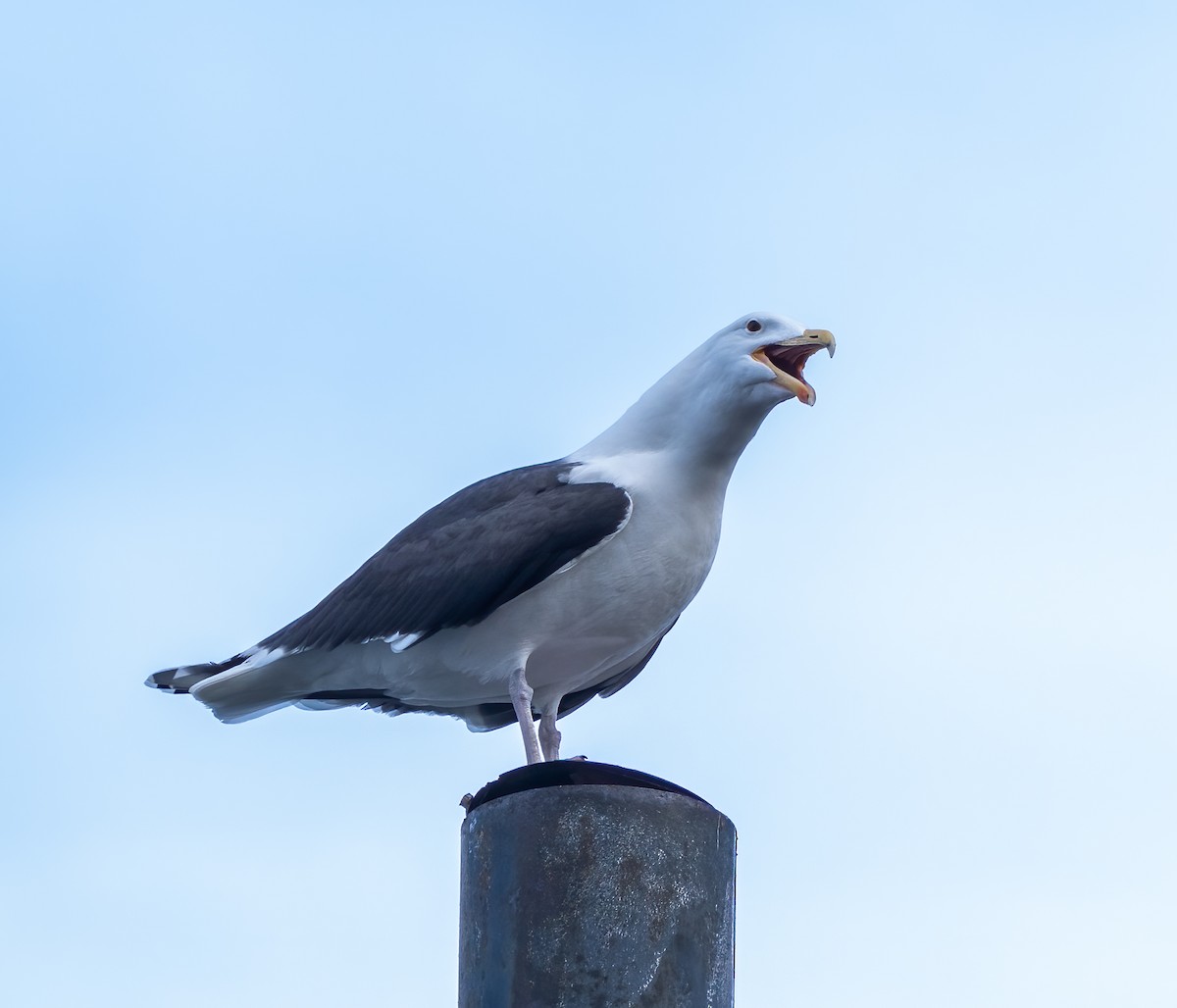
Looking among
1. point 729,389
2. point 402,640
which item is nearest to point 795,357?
point 729,389

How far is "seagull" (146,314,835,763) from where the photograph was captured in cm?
854

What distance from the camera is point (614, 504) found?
8547 millimetres

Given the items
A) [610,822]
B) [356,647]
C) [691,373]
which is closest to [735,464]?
[691,373]

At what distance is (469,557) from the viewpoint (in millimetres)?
8648

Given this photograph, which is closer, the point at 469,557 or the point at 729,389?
the point at 469,557

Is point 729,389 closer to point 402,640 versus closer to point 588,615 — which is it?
point 588,615

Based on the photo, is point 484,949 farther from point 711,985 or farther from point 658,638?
point 658,638

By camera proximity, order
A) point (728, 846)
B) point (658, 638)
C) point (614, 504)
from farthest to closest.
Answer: point (658, 638)
point (614, 504)
point (728, 846)

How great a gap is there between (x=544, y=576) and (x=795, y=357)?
5.45 ft

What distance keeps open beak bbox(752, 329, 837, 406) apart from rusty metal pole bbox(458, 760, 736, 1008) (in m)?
2.38

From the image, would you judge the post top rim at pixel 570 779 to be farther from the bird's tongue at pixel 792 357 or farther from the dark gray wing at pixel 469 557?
the bird's tongue at pixel 792 357

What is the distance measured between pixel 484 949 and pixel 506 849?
0.37 m

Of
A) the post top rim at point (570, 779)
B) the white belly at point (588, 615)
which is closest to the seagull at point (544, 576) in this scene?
the white belly at point (588, 615)

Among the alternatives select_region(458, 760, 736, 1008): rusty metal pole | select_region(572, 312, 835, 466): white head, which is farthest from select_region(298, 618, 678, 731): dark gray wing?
select_region(458, 760, 736, 1008): rusty metal pole
